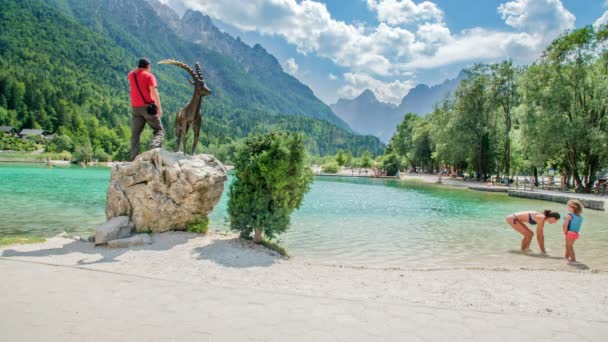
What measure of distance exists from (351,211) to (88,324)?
18896 millimetres

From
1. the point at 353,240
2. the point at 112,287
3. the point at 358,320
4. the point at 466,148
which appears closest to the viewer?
the point at 358,320

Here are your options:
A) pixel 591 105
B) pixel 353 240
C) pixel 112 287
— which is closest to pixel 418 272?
pixel 353 240

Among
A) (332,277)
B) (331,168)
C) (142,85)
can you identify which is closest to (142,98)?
→ (142,85)

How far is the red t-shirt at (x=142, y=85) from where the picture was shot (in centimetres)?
1036

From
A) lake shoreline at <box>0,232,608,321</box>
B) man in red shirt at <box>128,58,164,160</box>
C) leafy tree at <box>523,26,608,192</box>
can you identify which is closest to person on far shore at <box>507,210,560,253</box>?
lake shoreline at <box>0,232,608,321</box>

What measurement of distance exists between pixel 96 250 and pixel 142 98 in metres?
4.56

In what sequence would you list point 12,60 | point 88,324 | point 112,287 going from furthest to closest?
1. point 12,60
2. point 112,287
3. point 88,324

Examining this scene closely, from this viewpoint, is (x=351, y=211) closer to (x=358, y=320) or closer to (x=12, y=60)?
(x=358, y=320)

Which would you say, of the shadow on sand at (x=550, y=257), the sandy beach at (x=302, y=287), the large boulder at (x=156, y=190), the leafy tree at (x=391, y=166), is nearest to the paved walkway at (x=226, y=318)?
the sandy beach at (x=302, y=287)

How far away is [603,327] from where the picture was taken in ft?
15.5

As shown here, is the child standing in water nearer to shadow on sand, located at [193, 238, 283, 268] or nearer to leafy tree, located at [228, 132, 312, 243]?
leafy tree, located at [228, 132, 312, 243]

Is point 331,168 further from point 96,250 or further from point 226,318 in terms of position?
point 226,318

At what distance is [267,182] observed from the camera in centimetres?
936

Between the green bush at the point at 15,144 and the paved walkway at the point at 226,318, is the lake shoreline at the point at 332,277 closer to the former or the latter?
the paved walkway at the point at 226,318
